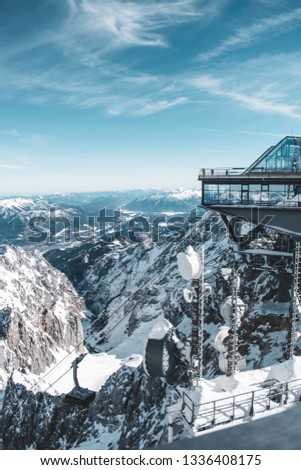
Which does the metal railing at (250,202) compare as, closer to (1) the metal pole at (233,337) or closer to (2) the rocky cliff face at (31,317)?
(1) the metal pole at (233,337)

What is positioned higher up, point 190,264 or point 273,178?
point 273,178

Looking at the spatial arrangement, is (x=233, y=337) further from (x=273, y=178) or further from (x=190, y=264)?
(x=273, y=178)

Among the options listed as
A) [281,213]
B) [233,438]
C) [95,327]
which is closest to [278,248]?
[281,213]

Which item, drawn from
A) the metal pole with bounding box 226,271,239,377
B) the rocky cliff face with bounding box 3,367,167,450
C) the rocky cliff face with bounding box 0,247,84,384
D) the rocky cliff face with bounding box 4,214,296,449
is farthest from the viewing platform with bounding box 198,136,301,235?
the rocky cliff face with bounding box 0,247,84,384

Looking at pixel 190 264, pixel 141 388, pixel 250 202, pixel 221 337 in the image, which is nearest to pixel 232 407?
pixel 221 337

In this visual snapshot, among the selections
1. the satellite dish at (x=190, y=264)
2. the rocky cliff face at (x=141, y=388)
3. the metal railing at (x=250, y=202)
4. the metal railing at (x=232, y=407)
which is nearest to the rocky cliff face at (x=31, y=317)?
the rocky cliff face at (x=141, y=388)
